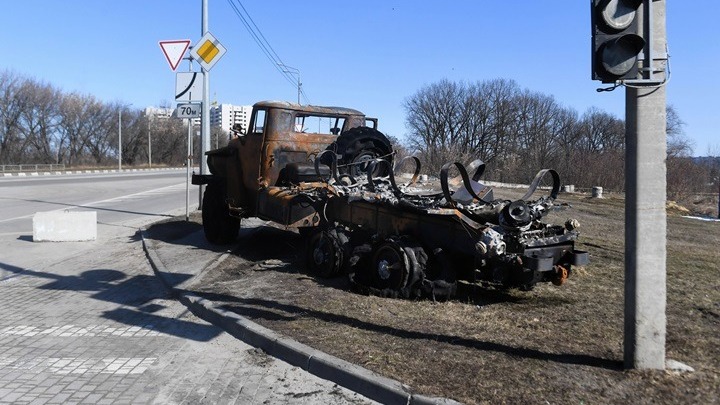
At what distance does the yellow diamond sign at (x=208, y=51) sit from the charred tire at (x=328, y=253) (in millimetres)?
7747

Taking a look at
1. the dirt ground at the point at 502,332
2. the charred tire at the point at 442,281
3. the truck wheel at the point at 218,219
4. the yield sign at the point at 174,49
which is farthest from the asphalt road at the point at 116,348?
the yield sign at the point at 174,49

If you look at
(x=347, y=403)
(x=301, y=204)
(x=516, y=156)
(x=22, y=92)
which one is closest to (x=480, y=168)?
(x=301, y=204)

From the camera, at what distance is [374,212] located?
24.3ft

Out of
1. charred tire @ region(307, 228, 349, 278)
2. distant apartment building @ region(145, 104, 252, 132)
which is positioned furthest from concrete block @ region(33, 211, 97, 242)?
charred tire @ region(307, 228, 349, 278)

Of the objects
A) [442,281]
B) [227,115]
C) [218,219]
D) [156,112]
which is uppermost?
[156,112]

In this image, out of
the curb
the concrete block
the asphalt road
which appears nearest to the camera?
the curb

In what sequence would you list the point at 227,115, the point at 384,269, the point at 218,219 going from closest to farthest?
1. the point at 384,269
2. the point at 218,219
3. the point at 227,115

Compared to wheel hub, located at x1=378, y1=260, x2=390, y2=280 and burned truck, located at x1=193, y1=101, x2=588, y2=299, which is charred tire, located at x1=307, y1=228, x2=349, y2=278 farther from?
wheel hub, located at x1=378, y1=260, x2=390, y2=280

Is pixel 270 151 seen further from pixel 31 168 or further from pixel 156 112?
pixel 156 112

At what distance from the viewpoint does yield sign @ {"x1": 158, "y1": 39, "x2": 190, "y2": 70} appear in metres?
13.5

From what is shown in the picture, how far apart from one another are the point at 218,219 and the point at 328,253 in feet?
12.8

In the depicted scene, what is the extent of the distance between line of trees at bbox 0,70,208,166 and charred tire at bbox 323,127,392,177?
58672 mm

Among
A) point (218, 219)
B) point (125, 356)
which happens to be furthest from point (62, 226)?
point (125, 356)

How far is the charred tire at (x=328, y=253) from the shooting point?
7574 mm
